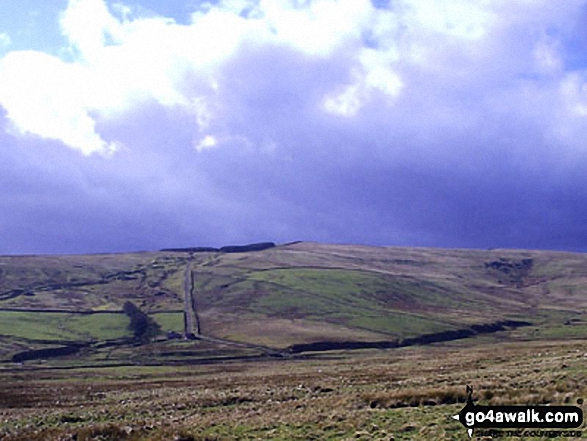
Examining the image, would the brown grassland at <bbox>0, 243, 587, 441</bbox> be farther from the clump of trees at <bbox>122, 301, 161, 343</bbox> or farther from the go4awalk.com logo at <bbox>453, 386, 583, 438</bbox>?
the clump of trees at <bbox>122, 301, 161, 343</bbox>

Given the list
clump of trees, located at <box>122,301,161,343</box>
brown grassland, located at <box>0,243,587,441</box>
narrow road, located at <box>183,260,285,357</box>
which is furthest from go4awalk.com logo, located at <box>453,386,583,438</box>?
clump of trees, located at <box>122,301,161,343</box>

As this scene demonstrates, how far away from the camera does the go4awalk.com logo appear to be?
2172 centimetres

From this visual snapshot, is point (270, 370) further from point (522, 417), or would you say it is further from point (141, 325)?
point (141, 325)

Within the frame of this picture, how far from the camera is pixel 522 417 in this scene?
2233cm

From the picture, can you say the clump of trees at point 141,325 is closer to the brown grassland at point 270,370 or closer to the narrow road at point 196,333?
the brown grassland at point 270,370

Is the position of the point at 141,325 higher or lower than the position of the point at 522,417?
lower

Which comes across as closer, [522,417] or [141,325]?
[522,417]

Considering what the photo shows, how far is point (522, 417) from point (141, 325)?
15329 centimetres

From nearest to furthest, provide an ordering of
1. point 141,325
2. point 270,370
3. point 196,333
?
point 270,370 < point 196,333 < point 141,325

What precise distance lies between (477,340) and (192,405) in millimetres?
123054

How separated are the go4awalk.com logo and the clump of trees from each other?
13651 cm

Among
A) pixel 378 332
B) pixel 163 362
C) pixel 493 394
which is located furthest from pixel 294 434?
pixel 378 332

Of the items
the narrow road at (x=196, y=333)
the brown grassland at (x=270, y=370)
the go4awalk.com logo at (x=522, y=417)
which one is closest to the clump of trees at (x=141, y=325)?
the brown grassland at (x=270, y=370)

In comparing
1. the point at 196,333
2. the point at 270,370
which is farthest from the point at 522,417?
the point at 196,333
